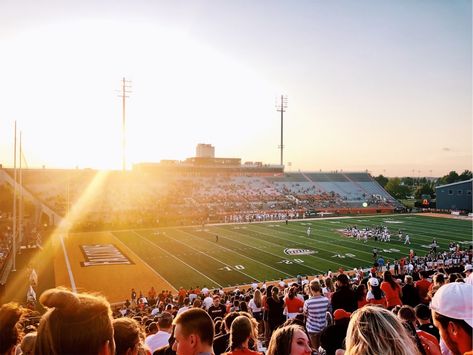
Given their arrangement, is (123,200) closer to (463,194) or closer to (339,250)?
(339,250)

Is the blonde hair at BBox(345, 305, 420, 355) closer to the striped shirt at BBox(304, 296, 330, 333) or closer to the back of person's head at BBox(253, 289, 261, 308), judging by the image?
the striped shirt at BBox(304, 296, 330, 333)

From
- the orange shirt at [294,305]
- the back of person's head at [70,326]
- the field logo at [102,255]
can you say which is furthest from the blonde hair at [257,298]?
the field logo at [102,255]

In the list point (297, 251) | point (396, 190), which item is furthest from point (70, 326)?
point (396, 190)

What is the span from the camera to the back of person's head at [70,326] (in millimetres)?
1975

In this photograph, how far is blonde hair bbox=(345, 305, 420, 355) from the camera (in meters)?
2.18

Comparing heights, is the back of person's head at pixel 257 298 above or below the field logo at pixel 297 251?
above

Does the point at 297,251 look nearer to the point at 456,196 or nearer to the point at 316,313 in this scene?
the point at 316,313

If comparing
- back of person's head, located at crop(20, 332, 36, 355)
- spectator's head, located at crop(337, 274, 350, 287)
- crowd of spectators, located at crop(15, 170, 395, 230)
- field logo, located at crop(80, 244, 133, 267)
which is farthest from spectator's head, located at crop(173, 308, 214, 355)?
crowd of spectators, located at crop(15, 170, 395, 230)

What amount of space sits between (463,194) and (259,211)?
29866 millimetres

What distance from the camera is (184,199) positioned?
54250 mm

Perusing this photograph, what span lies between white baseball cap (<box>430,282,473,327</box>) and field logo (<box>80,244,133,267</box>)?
24293 mm

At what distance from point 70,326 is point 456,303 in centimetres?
205

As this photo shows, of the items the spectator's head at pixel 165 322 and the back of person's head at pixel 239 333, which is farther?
the spectator's head at pixel 165 322

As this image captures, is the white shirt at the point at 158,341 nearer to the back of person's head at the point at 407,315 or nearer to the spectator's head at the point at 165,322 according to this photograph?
the spectator's head at the point at 165,322
